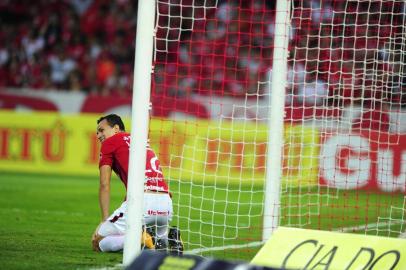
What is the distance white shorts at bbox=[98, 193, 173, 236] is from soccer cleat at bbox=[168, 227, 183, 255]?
9 centimetres

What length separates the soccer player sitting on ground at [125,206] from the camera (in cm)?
870

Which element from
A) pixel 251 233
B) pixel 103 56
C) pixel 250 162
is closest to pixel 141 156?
pixel 251 233

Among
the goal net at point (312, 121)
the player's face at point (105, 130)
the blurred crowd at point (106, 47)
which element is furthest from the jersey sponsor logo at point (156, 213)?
the blurred crowd at point (106, 47)

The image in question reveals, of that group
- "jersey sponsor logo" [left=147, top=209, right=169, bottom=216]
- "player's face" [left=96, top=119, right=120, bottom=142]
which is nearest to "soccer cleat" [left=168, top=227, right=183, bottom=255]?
"jersey sponsor logo" [left=147, top=209, right=169, bottom=216]

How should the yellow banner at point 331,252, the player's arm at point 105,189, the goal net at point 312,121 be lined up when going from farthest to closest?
1. the goal net at point 312,121
2. the player's arm at point 105,189
3. the yellow banner at point 331,252

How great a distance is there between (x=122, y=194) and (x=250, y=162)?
3.37 metres

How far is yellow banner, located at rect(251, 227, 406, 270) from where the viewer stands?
689 centimetres

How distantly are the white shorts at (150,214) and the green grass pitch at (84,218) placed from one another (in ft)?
0.85

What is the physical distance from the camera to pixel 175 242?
28.7 ft

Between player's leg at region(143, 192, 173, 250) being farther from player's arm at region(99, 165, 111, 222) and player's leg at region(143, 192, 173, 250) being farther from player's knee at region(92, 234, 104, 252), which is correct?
player's knee at region(92, 234, 104, 252)

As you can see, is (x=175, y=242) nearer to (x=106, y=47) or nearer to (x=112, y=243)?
(x=112, y=243)

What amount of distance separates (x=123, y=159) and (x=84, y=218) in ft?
12.1

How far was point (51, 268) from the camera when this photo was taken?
7.68 metres

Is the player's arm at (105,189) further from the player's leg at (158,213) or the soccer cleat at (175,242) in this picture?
the soccer cleat at (175,242)
